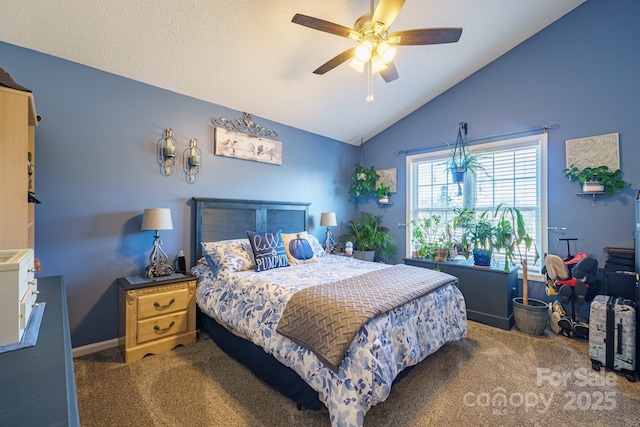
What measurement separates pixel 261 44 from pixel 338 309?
8.38ft

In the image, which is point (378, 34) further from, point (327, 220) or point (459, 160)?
point (327, 220)

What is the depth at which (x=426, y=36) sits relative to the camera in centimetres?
206

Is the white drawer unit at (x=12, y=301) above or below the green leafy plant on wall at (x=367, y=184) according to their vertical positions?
below

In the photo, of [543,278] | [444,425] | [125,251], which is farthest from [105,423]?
[543,278]

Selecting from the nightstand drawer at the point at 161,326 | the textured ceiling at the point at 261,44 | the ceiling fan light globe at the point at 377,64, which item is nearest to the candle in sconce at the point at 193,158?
the textured ceiling at the point at 261,44

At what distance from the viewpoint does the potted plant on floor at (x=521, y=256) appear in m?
A: 2.83

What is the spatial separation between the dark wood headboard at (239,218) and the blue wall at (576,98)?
2785 mm

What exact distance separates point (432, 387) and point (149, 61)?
3.67 metres

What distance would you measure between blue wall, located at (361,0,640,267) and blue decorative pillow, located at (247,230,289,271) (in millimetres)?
3040

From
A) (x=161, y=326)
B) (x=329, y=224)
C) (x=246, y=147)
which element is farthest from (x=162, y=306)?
(x=329, y=224)

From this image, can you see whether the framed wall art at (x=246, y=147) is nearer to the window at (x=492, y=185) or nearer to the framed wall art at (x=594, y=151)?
the window at (x=492, y=185)

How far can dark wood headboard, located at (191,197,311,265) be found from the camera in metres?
3.09

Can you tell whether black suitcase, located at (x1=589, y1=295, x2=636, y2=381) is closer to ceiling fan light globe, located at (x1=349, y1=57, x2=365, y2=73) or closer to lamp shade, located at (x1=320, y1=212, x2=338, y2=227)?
ceiling fan light globe, located at (x1=349, y1=57, x2=365, y2=73)

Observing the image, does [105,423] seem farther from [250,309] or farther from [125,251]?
[125,251]
